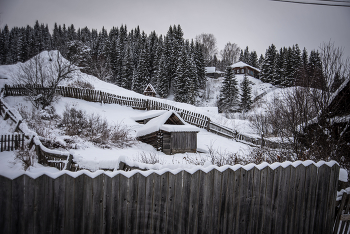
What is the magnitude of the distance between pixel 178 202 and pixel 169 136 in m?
10.4

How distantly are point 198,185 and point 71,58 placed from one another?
21.7 meters

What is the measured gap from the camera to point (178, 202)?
10.6 feet

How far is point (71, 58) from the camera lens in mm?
20719

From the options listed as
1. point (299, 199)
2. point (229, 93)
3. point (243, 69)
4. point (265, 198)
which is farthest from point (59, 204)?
point (243, 69)

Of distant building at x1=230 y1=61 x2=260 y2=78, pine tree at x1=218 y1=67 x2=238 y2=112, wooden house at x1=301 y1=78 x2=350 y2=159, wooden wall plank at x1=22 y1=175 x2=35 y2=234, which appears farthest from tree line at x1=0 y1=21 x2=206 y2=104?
wooden wall plank at x1=22 y1=175 x2=35 y2=234

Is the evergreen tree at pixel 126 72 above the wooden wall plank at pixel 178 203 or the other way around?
above

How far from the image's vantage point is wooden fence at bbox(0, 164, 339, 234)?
2674 millimetres

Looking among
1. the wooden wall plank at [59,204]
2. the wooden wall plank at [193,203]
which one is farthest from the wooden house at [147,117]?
the wooden wall plank at [59,204]

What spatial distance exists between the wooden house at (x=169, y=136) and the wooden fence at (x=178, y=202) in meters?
9.79

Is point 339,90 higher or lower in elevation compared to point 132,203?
higher

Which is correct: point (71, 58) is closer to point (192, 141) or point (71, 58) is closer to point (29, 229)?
point (192, 141)

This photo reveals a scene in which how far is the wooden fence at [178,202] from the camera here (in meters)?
2.67

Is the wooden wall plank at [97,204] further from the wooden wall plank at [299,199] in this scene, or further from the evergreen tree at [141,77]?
the evergreen tree at [141,77]

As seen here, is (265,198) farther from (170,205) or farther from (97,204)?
(97,204)
